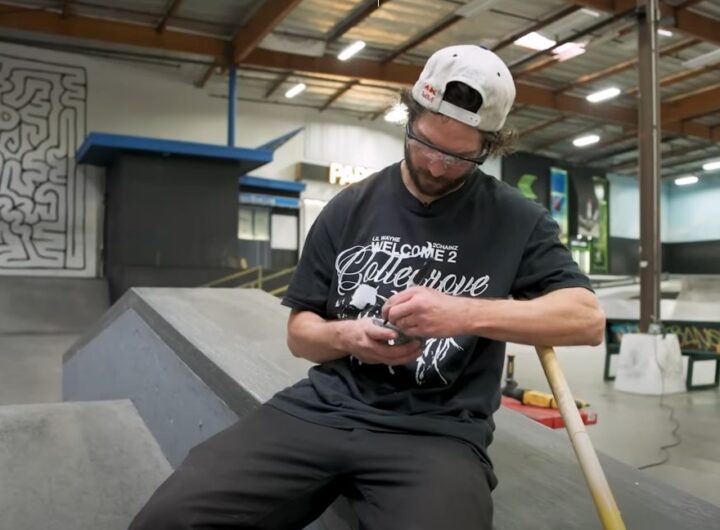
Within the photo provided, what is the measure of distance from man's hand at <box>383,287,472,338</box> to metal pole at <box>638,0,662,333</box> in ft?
18.5

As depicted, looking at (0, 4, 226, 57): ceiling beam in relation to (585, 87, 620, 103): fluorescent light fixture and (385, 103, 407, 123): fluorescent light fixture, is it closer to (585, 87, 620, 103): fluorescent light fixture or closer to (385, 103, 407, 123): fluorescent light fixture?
(585, 87, 620, 103): fluorescent light fixture

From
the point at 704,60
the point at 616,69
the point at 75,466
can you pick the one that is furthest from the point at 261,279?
the point at 75,466

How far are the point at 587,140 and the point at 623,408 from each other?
12.8 metres

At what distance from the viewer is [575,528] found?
1.16m

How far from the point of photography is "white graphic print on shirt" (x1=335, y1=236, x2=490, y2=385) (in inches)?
46.8

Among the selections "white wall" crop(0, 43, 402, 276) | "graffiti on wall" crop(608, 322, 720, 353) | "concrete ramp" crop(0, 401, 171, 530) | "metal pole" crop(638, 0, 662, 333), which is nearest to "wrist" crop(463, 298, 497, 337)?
"concrete ramp" crop(0, 401, 171, 530)

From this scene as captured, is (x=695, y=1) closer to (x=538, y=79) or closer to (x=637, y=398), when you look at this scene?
(x=538, y=79)

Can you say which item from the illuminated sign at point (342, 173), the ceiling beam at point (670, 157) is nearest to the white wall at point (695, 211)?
the ceiling beam at point (670, 157)

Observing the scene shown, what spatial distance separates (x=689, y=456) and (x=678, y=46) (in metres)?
9.06

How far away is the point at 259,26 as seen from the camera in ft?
30.1

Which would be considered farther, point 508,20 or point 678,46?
point 678,46

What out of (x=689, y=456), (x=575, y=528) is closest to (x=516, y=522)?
(x=575, y=528)

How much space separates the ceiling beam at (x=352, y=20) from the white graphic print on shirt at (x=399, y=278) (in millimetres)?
8150

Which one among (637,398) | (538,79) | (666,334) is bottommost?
(637,398)
